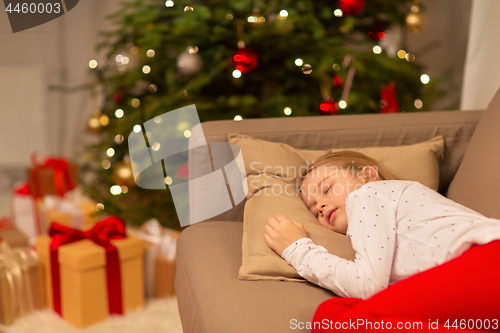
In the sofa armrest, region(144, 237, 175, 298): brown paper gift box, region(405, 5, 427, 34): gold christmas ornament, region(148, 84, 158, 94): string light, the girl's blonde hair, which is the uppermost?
region(405, 5, 427, 34): gold christmas ornament

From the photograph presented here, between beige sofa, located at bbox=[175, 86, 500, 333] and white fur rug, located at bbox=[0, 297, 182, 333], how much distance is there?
39 cm

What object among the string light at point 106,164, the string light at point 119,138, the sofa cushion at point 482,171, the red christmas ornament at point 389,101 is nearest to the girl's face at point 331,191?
the sofa cushion at point 482,171

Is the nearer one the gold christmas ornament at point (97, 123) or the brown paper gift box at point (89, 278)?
the brown paper gift box at point (89, 278)

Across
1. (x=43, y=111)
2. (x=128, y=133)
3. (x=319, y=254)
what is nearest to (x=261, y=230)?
(x=319, y=254)

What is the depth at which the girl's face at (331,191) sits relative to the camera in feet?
3.09

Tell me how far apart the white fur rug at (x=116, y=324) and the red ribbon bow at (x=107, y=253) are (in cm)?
4

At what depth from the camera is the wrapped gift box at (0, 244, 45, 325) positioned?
1.31m

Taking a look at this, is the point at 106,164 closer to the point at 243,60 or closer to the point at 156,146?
the point at 156,146

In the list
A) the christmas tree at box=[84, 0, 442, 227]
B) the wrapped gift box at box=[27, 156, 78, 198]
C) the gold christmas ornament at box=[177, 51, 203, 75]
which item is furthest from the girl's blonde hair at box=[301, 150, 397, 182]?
the wrapped gift box at box=[27, 156, 78, 198]

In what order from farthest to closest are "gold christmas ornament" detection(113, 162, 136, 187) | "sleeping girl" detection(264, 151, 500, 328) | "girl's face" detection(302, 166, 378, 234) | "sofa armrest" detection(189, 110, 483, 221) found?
"gold christmas ornament" detection(113, 162, 136, 187)
"sofa armrest" detection(189, 110, 483, 221)
"girl's face" detection(302, 166, 378, 234)
"sleeping girl" detection(264, 151, 500, 328)

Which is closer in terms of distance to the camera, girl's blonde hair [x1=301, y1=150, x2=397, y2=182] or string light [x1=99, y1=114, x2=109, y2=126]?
girl's blonde hair [x1=301, y1=150, x2=397, y2=182]

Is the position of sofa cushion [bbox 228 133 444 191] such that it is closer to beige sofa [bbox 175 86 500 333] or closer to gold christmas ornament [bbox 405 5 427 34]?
beige sofa [bbox 175 86 500 333]

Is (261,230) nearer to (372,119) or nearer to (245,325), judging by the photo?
(245,325)

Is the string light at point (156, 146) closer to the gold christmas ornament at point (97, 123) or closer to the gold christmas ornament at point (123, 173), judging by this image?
the gold christmas ornament at point (123, 173)
